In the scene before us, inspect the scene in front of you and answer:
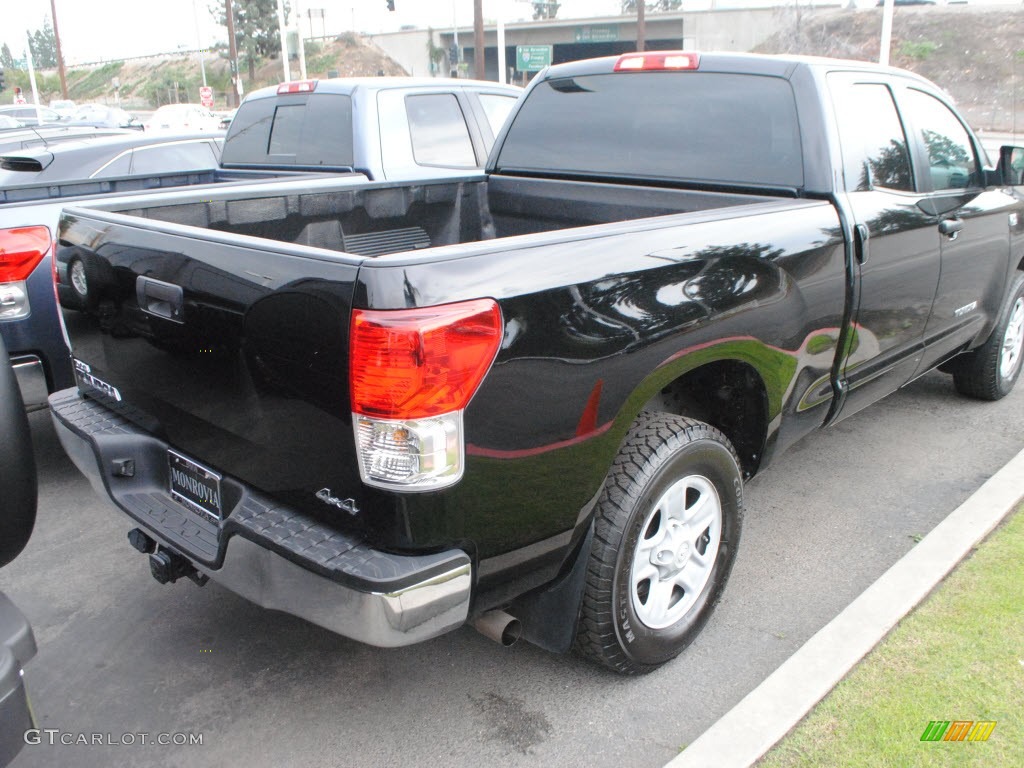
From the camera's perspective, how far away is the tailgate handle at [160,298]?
8.26 ft

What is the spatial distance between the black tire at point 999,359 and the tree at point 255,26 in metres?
74.9

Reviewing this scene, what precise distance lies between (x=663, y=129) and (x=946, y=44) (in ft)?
180

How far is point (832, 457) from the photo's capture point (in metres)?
4.79

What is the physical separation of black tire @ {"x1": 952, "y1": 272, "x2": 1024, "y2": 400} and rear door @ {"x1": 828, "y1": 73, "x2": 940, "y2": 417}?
139 centimetres

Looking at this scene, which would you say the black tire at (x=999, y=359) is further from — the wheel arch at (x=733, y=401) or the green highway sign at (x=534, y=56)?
the green highway sign at (x=534, y=56)

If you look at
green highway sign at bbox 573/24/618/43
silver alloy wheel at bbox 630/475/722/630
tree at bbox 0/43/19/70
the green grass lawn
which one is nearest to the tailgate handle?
silver alloy wheel at bbox 630/475/722/630

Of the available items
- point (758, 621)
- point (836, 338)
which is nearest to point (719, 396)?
point (836, 338)

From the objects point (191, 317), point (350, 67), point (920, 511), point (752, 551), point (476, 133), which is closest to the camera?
point (191, 317)

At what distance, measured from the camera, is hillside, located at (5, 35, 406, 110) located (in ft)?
238

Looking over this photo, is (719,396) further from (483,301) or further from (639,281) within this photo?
(483,301)

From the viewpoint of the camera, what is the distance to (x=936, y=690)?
272cm

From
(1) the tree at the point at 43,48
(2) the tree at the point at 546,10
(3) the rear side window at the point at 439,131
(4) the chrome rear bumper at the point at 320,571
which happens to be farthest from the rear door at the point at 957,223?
(1) the tree at the point at 43,48

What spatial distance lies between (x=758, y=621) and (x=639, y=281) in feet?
4.96
